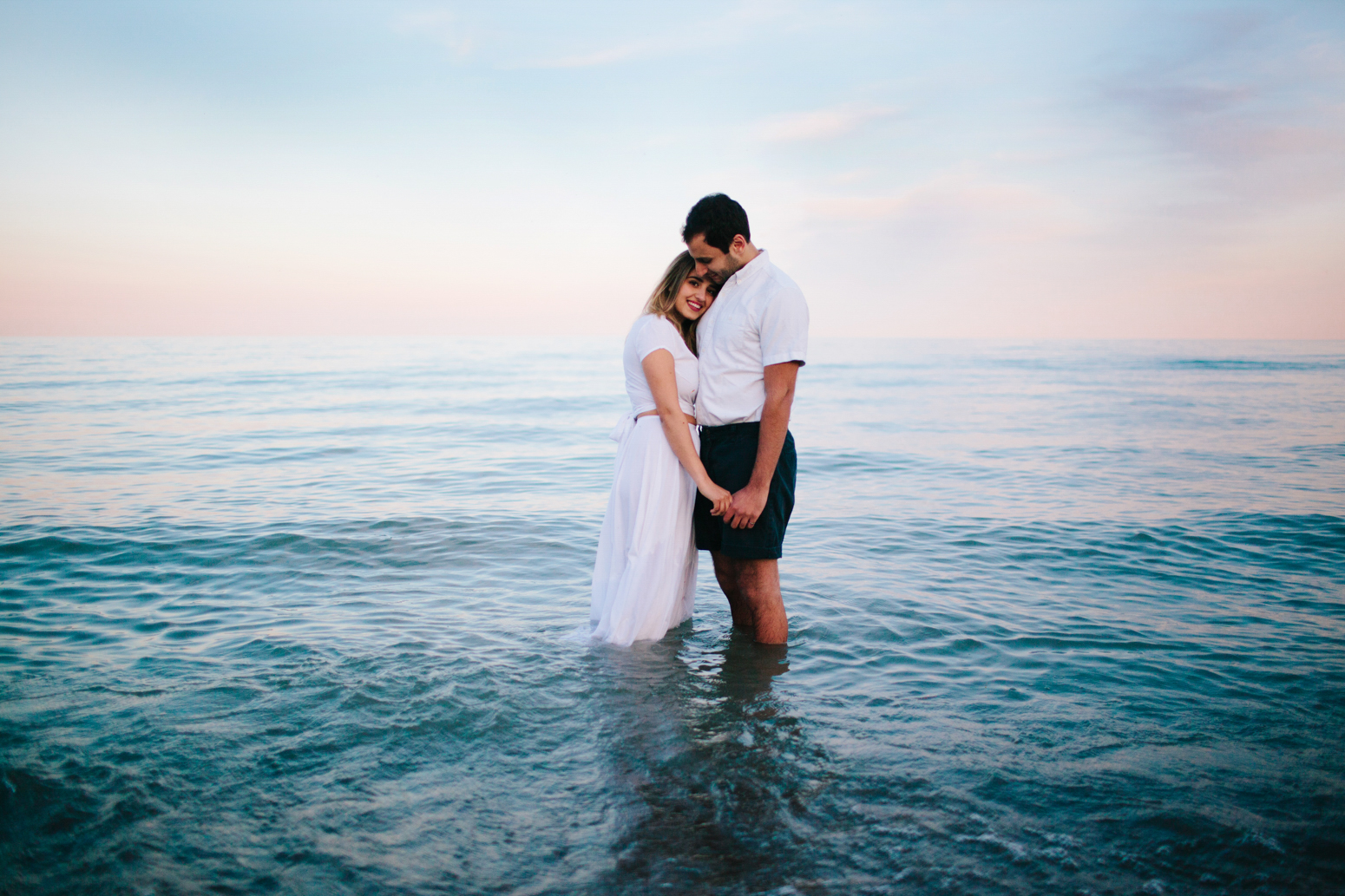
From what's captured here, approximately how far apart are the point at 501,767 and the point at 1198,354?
208ft

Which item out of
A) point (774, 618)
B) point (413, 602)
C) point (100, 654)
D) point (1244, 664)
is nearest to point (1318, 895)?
point (1244, 664)

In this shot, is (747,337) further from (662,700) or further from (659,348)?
(662,700)

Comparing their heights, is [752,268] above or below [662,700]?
above

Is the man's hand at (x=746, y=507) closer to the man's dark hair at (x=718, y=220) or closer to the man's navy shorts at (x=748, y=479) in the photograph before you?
the man's navy shorts at (x=748, y=479)

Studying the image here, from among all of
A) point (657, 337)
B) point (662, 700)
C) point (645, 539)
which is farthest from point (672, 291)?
point (662, 700)

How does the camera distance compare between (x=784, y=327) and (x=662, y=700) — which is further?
(x=662, y=700)

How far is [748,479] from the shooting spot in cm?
379

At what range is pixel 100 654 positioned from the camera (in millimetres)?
4164

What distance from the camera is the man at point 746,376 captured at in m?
3.50

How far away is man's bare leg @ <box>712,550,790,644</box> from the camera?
160 inches

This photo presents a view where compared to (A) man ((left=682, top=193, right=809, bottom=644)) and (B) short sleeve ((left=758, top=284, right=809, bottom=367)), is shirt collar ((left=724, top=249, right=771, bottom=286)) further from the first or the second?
(B) short sleeve ((left=758, top=284, right=809, bottom=367))

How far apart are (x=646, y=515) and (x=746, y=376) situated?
1.02 m

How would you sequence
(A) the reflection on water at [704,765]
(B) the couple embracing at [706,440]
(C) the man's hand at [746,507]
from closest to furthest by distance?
(A) the reflection on water at [704,765] < (B) the couple embracing at [706,440] < (C) the man's hand at [746,507]

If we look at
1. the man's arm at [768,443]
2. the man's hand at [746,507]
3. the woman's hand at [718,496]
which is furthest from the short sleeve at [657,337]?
the man's hand at [746,507]
